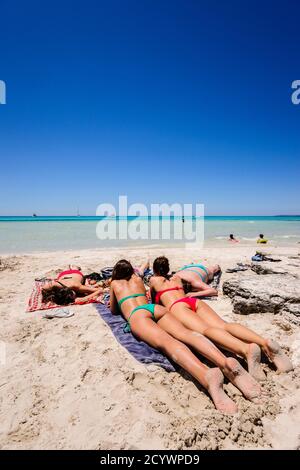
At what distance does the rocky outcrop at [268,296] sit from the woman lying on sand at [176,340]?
177 cm

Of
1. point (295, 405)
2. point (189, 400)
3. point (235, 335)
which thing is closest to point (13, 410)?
point (189, 400)

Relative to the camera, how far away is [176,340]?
9.84 ft

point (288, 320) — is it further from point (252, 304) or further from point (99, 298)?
point (99, 298)

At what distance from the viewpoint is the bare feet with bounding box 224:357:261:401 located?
8.34 feet

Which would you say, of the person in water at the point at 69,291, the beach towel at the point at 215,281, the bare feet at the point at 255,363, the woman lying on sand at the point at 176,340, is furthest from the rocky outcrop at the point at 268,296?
the person in water at the point at 69,291

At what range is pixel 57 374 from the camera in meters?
3.03

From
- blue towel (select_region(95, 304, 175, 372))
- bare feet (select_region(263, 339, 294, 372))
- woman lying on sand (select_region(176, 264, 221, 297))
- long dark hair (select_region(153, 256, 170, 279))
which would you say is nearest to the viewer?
bare feet (select_region(263, 339, 294, 372))

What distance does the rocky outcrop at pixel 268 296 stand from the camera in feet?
14.0

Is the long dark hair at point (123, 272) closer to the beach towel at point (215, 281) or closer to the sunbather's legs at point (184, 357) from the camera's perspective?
the sunbather's legs at point (184, 357)

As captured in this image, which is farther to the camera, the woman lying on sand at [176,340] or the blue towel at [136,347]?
the blue towel at [136,347]

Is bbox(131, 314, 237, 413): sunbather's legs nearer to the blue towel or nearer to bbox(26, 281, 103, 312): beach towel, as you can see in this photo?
the blue towel

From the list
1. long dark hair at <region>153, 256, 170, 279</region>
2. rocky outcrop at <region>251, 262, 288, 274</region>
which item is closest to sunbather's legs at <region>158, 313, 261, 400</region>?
long dark hair at <region>153, 256, 170, 279</region>

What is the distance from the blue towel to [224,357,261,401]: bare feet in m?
0.67
